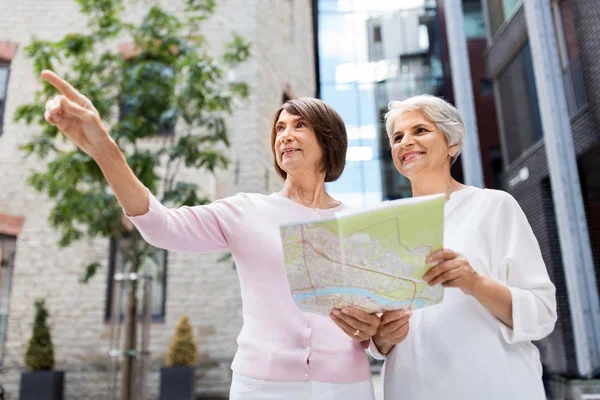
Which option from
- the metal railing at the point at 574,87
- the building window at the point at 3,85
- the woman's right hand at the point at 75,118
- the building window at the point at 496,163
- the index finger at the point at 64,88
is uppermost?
the building window at the point at 496,163

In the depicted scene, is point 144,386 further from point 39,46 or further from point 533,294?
point 533,294

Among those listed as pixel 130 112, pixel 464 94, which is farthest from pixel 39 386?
pixel 464 94

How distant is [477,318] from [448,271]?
8.7 inches

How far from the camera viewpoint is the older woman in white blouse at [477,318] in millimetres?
991

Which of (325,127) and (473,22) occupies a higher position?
(473,22)

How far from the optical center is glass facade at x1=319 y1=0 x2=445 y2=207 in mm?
7371

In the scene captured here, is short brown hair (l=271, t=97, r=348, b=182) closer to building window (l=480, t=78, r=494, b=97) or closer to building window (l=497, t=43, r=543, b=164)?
building window (l=497, t=43, r=543, b=164)

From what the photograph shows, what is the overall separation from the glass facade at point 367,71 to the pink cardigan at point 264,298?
5.77m

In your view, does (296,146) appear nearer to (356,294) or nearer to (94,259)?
(356,294)

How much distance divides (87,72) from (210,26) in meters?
2.18

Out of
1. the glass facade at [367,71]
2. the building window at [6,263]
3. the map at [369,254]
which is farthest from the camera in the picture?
the glass facade at [367,71]

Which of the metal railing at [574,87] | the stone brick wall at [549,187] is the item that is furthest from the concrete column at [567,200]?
the metal railing at [574,87]

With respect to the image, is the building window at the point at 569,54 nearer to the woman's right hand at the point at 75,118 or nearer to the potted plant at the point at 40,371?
the woman's right hand at the point at 75,118

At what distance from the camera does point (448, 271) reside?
35.1 inches
